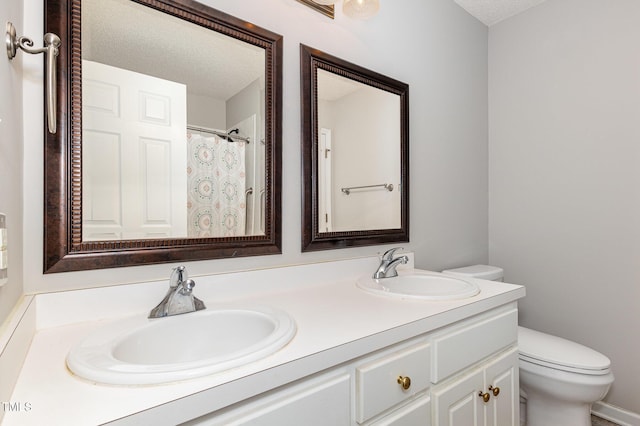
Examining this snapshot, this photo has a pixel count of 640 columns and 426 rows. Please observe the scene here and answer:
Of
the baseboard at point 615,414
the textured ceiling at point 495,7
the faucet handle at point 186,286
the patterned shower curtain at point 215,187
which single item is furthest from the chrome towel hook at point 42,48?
the baseboard at point 615,414

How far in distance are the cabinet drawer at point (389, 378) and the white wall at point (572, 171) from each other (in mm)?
1505

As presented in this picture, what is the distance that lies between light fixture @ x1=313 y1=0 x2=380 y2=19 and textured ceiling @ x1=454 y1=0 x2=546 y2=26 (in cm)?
101

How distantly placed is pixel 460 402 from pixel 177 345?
0.90 meters

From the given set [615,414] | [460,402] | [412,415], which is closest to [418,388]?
[412,415]

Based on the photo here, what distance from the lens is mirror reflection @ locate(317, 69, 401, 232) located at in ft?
4.62

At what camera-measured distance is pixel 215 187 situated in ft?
3.78

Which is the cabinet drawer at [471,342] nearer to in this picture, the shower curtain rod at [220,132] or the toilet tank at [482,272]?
the toilet tank at [482,272]

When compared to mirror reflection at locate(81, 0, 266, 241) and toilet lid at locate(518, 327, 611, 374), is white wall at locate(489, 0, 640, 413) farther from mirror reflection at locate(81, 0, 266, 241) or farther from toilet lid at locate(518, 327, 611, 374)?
mirror reflection at locate(81, 0, 266, 241)

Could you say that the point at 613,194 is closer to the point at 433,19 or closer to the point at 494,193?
the point at 494,193

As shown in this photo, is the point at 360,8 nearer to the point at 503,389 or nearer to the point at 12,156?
the point at 12,156

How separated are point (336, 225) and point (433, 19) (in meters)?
1.41

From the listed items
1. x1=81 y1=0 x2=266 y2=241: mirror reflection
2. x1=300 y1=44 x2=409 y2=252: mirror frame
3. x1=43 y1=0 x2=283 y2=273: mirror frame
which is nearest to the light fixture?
x1=300 y1=44 x2=409 y2=252: mirror frame

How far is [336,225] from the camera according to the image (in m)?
1.44

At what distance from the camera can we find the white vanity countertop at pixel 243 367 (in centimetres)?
50
